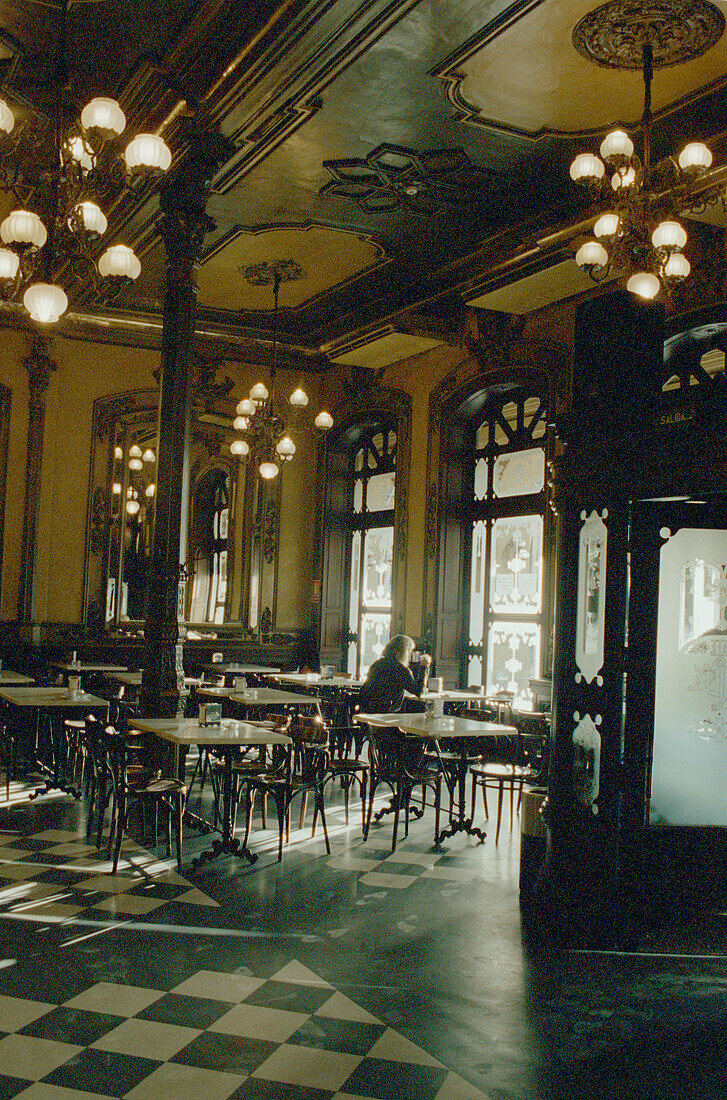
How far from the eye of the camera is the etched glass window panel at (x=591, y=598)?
4.68 metres

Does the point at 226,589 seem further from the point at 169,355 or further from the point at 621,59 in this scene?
the point at 621,59

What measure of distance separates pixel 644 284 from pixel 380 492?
23.1ft

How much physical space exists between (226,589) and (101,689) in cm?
338

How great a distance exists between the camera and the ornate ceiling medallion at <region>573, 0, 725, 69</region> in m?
5.43

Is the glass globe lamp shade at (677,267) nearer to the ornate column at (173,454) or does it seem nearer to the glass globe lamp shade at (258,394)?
the ornate column at (173,454)

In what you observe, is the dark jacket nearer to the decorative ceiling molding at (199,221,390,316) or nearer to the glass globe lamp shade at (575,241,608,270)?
the glass globe lamp shade at (575,241,608,270)

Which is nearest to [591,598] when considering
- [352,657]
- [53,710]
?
[53,710]

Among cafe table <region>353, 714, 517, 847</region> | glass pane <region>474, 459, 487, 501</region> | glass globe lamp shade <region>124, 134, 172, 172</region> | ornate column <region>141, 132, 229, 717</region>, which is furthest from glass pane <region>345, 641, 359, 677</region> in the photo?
glass globe lamp shade <region>124, 134, 172, 172</region>

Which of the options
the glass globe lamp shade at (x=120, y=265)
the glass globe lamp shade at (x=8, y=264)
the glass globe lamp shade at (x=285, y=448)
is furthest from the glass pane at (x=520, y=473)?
the glass globe lamp shade at (x=8, y=264)

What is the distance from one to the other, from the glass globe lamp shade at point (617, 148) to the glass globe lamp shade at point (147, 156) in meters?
2.53

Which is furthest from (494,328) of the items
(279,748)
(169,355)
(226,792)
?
(226,792)

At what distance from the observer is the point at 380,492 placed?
1250 cm

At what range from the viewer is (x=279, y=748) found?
277 inches

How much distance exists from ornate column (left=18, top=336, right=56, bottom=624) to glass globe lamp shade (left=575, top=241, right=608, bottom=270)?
750 cm
